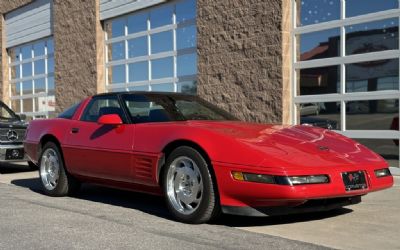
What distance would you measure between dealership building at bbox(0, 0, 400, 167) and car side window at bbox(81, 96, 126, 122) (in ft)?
13.7

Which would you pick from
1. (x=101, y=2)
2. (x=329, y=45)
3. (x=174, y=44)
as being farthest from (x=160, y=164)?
(x=101, y=2)

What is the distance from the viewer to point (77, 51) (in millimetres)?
16094

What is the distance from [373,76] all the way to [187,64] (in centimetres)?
484

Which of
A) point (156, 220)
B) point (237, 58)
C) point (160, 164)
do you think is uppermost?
point (237, 58)

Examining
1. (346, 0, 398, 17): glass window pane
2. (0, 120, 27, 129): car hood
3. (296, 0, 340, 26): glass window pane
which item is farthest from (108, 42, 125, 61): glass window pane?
(346, 0, 398, 17): glass window pane

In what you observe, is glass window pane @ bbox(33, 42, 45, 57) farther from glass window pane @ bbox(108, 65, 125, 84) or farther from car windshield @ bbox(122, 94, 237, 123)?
car windshield @ bbox(122, 94, 237, 123)

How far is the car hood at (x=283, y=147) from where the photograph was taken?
16.4ft

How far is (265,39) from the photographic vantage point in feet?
34.8

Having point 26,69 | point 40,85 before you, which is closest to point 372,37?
point 40,85

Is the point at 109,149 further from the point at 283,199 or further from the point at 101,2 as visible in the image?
the point at 101,2

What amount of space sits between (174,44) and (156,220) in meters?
8.01

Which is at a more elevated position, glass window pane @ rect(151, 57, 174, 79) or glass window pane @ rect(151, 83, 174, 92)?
glass window pane @ rect(151, 57, 174, 79)

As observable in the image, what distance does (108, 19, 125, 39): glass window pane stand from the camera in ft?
49.1

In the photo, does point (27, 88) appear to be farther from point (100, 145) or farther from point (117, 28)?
point (100, 145)
